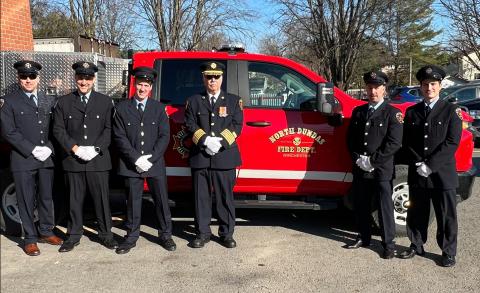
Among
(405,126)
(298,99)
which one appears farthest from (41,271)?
(405,126)

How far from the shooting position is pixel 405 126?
4.42 metres

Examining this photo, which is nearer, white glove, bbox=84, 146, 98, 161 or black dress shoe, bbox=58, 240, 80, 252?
white glove, bbox=84, 146, 98, 161

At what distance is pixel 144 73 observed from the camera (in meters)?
4.46

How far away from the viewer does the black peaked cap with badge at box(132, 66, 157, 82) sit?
4449 millimetres

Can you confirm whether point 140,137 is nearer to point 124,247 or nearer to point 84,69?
point 84,69

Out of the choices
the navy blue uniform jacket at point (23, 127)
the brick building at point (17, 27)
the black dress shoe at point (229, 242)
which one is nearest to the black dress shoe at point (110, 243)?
the navy blue uniform jacket at point (23, 127)

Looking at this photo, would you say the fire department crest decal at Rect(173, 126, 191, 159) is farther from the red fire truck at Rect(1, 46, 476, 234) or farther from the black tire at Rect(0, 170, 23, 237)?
the black tire at Rect(0, 170, 23, 237)

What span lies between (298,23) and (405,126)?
1308cm

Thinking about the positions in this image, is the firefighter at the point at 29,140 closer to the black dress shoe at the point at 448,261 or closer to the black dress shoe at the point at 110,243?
the black dress shoe at the point at 110,243

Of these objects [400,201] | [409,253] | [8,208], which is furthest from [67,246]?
[400,201]

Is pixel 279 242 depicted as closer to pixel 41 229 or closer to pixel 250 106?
pixel 250 106

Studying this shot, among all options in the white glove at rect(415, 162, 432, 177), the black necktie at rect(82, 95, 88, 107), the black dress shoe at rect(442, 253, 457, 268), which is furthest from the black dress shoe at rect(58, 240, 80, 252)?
the black dress shoe at rect(442, 253, 457, 268)

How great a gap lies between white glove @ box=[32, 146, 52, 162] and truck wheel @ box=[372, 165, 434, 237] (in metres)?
3.24

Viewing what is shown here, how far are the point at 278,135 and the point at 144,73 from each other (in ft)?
4.66
